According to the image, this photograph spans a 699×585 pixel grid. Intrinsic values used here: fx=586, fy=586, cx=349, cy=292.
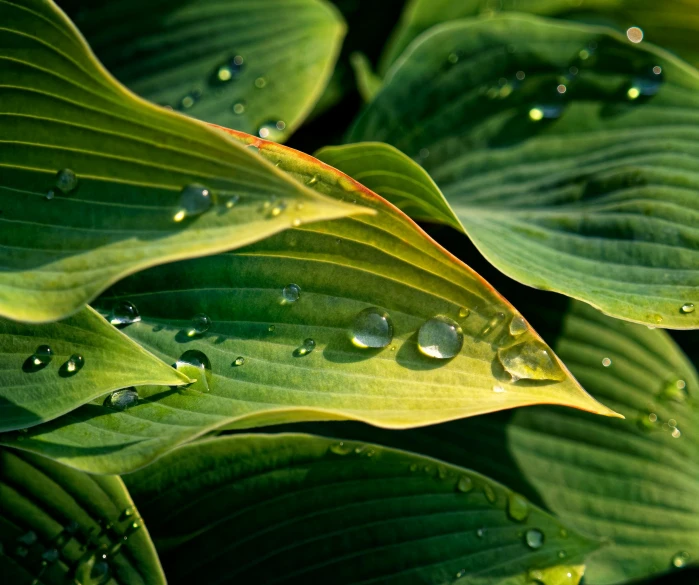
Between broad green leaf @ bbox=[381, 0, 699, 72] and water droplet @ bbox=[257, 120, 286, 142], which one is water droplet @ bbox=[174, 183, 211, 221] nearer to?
water droplet @ bbox=[257, 120, 286, 142]

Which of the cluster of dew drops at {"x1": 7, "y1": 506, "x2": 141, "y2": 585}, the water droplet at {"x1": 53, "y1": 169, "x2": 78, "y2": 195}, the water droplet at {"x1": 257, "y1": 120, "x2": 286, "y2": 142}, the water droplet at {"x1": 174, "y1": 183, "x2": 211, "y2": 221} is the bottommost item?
the cluster of dew drops at {"x1": 7, "y1": 506, "x2": 141, "y2": 585}

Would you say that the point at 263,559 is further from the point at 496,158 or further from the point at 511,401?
the point at 496,158

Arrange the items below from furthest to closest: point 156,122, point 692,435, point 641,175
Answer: point 692,435
point 641,175
point 156,122

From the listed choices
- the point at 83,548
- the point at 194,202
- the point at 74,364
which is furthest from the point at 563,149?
the point at 83,548

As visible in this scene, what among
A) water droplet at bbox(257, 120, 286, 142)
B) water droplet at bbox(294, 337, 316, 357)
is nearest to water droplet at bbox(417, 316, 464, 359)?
water droplet at bbox(294, 337, 316, 357)

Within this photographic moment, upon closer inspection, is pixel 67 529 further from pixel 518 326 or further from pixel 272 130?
pixel 272 130

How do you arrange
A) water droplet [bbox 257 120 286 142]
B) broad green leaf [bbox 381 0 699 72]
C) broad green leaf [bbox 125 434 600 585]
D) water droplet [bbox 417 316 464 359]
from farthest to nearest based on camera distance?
broad green leaf [bbox 381 0 699 72]
water droplet [bbox 257 120 286 142]
broad green leaf [bbox 125 434 600 585]
water droplet [bbox 417 316 464 359]

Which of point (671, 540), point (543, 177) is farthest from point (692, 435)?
point (543, 177)
